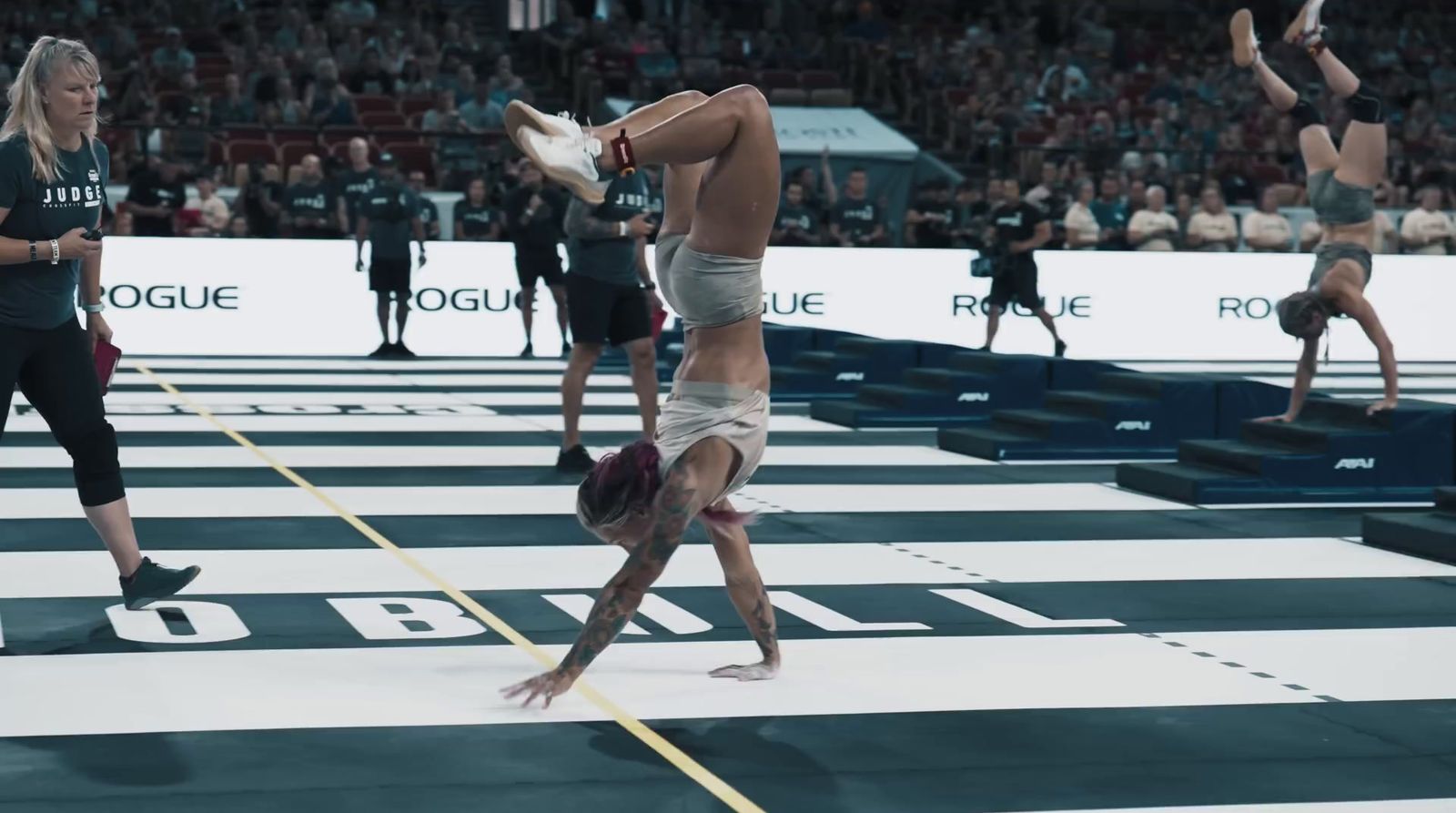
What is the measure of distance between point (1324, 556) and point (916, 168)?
53.9 feet

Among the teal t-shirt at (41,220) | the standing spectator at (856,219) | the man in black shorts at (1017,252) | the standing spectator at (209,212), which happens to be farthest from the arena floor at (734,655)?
the standing spectator at (856,219)

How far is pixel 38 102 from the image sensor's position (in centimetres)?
590

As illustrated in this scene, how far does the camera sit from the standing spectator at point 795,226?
2072 cm

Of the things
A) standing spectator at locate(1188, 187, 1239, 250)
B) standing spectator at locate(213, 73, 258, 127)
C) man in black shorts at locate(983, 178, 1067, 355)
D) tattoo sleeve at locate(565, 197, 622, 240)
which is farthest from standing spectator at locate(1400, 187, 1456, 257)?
tattoo sleeve at locate(565, 197, 622, 240)

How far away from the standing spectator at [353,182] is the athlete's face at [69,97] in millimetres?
13256

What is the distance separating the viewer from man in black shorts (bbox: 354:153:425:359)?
18281mm

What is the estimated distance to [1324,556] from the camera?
8188 mm

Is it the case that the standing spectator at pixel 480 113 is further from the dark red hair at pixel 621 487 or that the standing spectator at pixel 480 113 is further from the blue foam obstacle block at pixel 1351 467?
the dark red hair at pixel 621 487

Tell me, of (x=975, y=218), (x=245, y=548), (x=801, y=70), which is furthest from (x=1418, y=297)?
(x=245, y=548)

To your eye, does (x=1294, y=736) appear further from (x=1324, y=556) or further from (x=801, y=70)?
(x=801, y=70)

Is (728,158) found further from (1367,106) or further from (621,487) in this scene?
(1367,106)

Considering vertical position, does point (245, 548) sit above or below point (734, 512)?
below

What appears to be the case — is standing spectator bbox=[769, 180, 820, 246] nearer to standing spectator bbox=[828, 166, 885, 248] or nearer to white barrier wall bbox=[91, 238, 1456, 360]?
standing spectator bbox=[828, 166, 885, 248]

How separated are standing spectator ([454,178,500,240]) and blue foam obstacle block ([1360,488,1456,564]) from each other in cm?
1300
